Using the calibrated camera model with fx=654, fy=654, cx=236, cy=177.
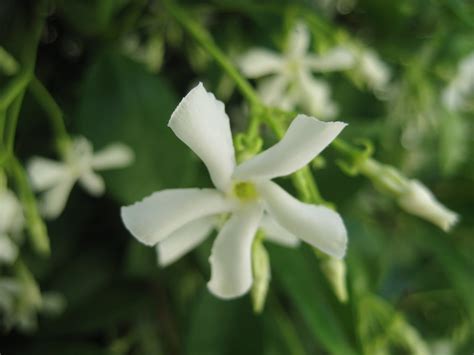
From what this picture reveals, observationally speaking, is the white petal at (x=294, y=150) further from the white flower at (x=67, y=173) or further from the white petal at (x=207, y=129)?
the white flower at (x=67, y=173)

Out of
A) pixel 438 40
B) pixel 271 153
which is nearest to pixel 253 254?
pixel 271 153

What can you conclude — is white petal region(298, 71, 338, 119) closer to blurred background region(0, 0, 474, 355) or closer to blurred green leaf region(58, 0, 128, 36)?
blurred background region(0, 0, 474, 355)

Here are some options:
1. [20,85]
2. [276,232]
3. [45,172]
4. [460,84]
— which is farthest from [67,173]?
[460,84]

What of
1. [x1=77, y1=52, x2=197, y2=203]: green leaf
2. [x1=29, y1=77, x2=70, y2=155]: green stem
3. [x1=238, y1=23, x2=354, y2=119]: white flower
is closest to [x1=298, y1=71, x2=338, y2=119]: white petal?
[x1=238, y1=23, x2=354, y2=119]: white flower

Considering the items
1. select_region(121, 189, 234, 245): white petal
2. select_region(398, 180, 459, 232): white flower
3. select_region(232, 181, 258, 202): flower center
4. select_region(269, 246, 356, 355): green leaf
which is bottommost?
select_region(269, 246, 356, 355): green leaf

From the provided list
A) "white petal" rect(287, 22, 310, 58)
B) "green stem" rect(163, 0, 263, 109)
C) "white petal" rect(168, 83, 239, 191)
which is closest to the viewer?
"white petal" rect(168, 83, 239, 191)

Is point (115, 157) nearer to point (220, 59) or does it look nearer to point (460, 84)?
point (220, 59)

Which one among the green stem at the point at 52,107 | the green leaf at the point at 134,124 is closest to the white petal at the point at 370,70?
the green leaf at the point at 134,124
